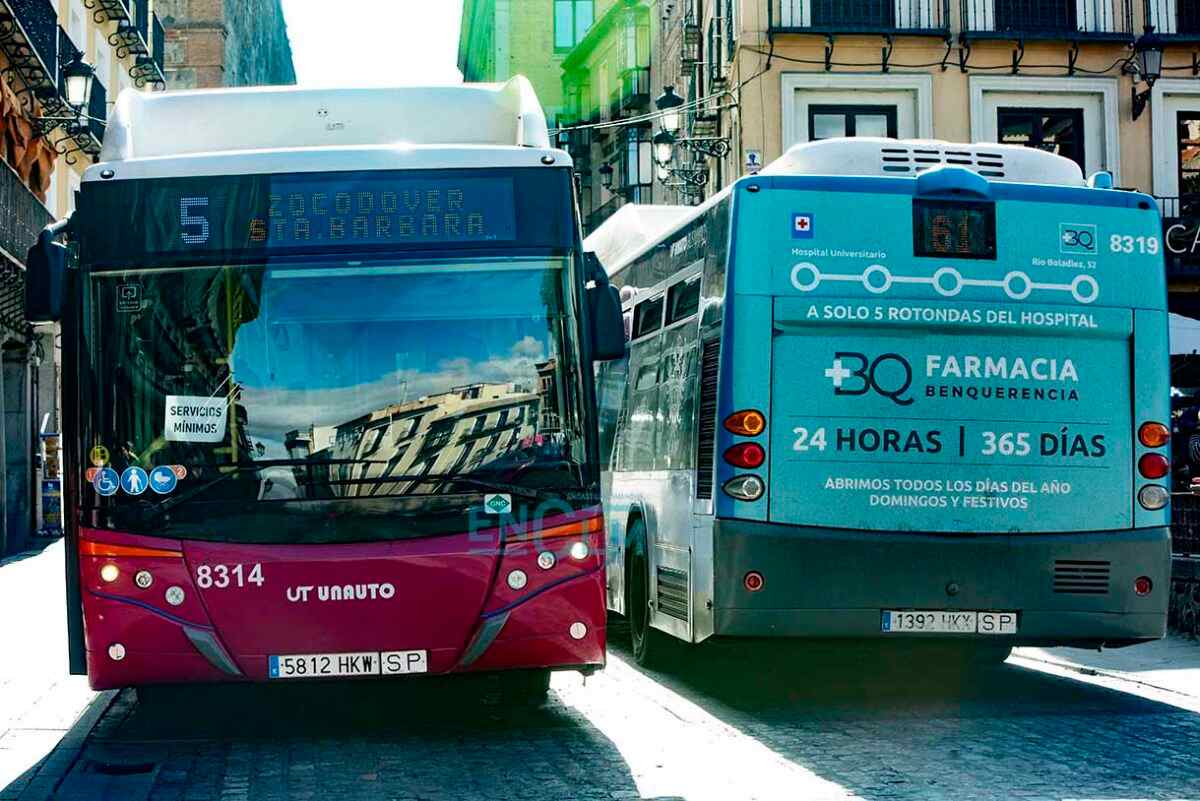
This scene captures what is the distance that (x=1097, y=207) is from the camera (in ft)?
33.9

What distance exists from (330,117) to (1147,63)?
66.6 ft

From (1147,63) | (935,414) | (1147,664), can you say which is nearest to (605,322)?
(935,414)

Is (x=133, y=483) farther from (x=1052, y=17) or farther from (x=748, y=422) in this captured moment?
Result: (x=1052, y=17)

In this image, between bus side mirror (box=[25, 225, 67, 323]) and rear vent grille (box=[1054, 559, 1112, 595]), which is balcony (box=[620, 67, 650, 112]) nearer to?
rear vent grille (box=[1054, 559, 1112, 595])

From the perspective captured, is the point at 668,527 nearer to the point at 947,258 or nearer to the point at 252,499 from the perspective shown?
the point at 947,258

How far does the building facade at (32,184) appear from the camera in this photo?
28.4m

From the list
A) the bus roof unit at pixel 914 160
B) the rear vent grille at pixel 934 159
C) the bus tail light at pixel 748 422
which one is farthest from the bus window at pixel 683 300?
the rear vent grille at pixel 934 159

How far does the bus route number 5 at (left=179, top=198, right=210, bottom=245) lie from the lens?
9.06 meters

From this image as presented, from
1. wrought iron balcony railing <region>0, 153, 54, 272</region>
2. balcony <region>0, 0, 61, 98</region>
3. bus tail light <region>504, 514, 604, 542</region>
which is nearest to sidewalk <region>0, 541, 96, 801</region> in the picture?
bus tail light <region>504, 514, 604, 542</region>

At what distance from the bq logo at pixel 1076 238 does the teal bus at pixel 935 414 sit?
1cm

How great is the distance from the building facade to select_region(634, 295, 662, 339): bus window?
1507 cm

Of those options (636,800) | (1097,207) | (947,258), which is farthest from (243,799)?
(1097,207)

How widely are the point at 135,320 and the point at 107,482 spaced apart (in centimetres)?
78

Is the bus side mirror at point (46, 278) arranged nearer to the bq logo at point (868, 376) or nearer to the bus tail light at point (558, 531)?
the bus tail light at point (558, 531)
